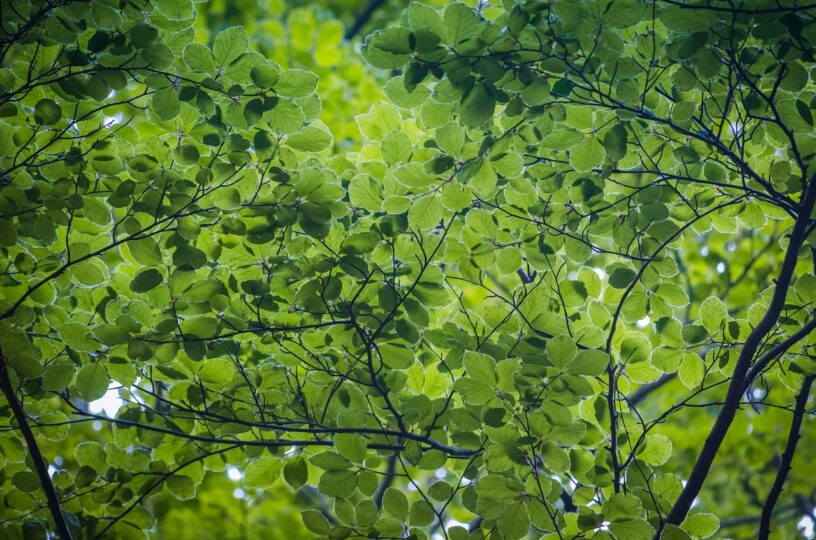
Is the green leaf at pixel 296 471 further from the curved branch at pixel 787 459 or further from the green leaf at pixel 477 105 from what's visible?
the curved branch at pixel 787 459

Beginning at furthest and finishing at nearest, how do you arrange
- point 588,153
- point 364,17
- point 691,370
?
1. point 364,17
2. point 691,370
3. point 588,153

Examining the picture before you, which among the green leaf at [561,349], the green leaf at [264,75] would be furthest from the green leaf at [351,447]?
the green leaf at [264,75]

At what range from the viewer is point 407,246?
1.67 meters

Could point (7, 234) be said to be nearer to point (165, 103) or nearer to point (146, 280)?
point (146, 280)

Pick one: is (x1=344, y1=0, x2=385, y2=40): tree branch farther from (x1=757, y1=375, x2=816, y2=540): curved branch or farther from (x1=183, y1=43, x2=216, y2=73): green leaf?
(x1=757, y1=375, x2=816, y2=540): curved branch

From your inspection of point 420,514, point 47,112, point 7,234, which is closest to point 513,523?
point 420,514

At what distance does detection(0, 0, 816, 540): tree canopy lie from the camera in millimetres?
1464

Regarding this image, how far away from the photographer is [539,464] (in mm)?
1748

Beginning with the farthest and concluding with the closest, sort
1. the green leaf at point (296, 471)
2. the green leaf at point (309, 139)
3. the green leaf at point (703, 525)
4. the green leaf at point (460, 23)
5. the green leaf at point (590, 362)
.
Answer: the green leaf at point (296, 471)
the green leaf at point (309, 139)
the green leaf at point (703, 525)
the green leaf at point (590, 362)
the green leaf at point (460, 23)

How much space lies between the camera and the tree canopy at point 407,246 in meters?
1.46

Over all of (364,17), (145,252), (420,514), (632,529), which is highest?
(364,17)

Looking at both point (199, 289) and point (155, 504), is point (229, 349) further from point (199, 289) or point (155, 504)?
point (155, 504)

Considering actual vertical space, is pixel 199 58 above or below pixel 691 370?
above

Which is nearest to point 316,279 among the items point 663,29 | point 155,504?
point 663,29
